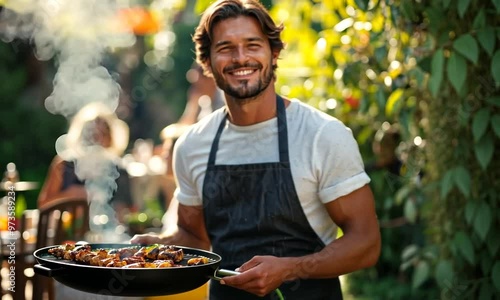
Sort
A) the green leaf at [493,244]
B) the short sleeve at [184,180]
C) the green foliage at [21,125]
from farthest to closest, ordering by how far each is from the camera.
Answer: the green foliage at [21,125], the green leaf at [493,244], the short sleeve at [184,180]

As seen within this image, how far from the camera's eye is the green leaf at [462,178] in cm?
307

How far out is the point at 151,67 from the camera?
1479cm

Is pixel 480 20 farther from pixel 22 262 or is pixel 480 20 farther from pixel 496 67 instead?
pixel 22 262

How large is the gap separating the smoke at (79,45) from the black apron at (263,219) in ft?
6.39

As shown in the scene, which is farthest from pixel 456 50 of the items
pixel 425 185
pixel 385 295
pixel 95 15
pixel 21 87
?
pixel 21 87

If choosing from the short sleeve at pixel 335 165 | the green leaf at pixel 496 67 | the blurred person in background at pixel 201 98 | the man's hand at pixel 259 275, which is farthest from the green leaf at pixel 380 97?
the blurred person in background at pixel 201 98

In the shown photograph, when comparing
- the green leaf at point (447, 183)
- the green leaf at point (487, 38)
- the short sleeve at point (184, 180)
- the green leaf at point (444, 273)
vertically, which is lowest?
the green leaf at point (444, 273)

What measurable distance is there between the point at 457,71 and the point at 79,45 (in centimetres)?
404

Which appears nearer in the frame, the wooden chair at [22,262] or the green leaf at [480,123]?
the green leaf at [480,123]

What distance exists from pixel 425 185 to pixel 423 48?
0.84 metres

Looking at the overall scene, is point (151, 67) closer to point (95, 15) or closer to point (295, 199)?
point (95, 15)

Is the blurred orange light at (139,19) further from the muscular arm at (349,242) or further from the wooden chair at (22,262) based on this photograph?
the muscular arm at (349,242)

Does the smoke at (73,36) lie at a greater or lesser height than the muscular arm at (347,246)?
greater

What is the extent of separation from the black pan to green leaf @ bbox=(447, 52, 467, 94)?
1.21 metres
